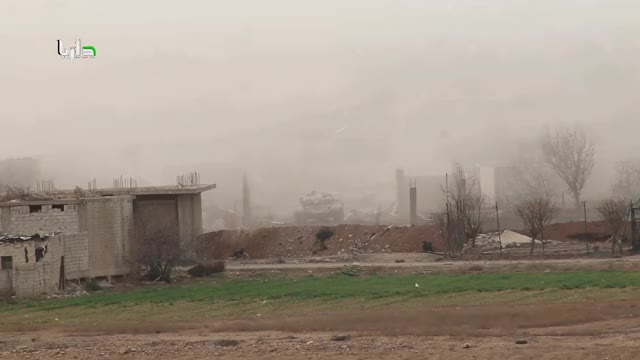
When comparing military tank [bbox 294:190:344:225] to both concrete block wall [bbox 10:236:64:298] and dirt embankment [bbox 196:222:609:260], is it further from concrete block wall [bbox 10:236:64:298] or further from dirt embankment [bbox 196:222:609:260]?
concrete block wall [bbox 10:236:64:298]

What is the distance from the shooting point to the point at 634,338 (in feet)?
45.6

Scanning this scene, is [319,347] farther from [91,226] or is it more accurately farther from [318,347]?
[91,226]

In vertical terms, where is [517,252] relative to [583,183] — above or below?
below

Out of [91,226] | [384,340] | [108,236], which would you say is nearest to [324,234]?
[108,236]

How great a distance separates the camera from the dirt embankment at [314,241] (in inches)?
2372

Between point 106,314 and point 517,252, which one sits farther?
point 517,252

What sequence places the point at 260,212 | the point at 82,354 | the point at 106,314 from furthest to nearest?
1. the point at 260,212
2. the point at 106,314
3. the point at 82,354

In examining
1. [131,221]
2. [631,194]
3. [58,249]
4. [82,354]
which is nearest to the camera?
[82,354]

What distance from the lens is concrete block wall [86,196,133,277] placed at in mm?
41250

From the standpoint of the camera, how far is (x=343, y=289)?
98.1 feet

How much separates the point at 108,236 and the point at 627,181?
A: 66.3 m

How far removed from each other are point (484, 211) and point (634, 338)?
197 ft

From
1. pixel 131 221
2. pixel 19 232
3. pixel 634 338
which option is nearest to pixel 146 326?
pixel 634 338

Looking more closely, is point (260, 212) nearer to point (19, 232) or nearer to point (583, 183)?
point (583, 183)
